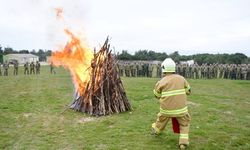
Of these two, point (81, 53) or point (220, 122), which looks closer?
point (220, 122)

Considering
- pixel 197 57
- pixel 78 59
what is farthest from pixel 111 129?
pixel 197 57

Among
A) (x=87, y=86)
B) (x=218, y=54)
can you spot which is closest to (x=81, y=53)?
(x=87, y=86)

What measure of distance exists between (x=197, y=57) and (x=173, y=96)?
198 feet

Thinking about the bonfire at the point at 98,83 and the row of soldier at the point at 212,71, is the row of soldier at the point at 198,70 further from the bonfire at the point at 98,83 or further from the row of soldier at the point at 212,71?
the bonfire at the point at 98,83

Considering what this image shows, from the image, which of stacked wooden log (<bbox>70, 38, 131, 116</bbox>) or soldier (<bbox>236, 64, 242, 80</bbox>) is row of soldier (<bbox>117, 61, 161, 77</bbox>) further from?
stacked wooden log (<bbox>70, 38, 131, 116</bbox>)

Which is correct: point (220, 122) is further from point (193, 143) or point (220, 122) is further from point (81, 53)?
point (81, 53)

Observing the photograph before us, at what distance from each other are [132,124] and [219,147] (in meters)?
2.91

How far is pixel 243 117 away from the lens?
39.2 ft

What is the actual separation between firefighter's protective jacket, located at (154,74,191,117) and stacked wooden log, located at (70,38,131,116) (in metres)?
3.92

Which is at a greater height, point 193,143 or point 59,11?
point 59,11

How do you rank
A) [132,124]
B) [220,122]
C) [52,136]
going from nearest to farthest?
[52,136], [132,124], [220,122]

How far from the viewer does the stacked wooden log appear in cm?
1155

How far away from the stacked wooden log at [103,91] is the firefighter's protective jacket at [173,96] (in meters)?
3.92

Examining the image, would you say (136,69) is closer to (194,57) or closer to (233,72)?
(233,72)
